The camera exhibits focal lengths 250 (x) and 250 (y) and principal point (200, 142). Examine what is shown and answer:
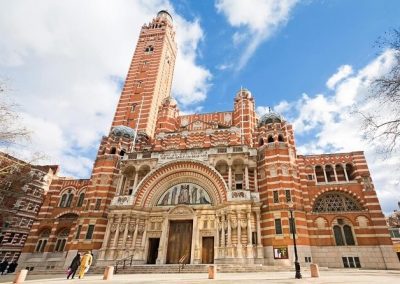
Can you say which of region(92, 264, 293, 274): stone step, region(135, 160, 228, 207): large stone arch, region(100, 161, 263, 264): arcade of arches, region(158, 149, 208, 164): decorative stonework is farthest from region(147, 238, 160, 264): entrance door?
region(158, 149, 208, 164): decorative stonework

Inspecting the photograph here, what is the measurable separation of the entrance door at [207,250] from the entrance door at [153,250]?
Result: 478 centimetres

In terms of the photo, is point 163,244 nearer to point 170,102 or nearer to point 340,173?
point 340,173

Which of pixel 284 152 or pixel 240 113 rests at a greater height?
pixel 240 113

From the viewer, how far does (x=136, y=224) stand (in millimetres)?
24641

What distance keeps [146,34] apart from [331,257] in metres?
Answer: 48.3

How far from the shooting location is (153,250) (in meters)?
24.7

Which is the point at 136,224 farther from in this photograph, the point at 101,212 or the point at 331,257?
the point at 331,257

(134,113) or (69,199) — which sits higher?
(134,113)

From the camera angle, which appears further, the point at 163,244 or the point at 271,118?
the point at 271,118

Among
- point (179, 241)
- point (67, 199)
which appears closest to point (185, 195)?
point (179, 241)

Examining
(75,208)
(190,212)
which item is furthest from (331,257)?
(75,208)

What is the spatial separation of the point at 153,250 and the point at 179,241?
2.89 meters

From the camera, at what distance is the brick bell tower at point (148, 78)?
128ft

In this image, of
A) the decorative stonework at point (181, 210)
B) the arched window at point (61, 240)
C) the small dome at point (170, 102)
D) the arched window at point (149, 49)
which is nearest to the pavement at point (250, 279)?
the decorative stonework at point (181, 210)
